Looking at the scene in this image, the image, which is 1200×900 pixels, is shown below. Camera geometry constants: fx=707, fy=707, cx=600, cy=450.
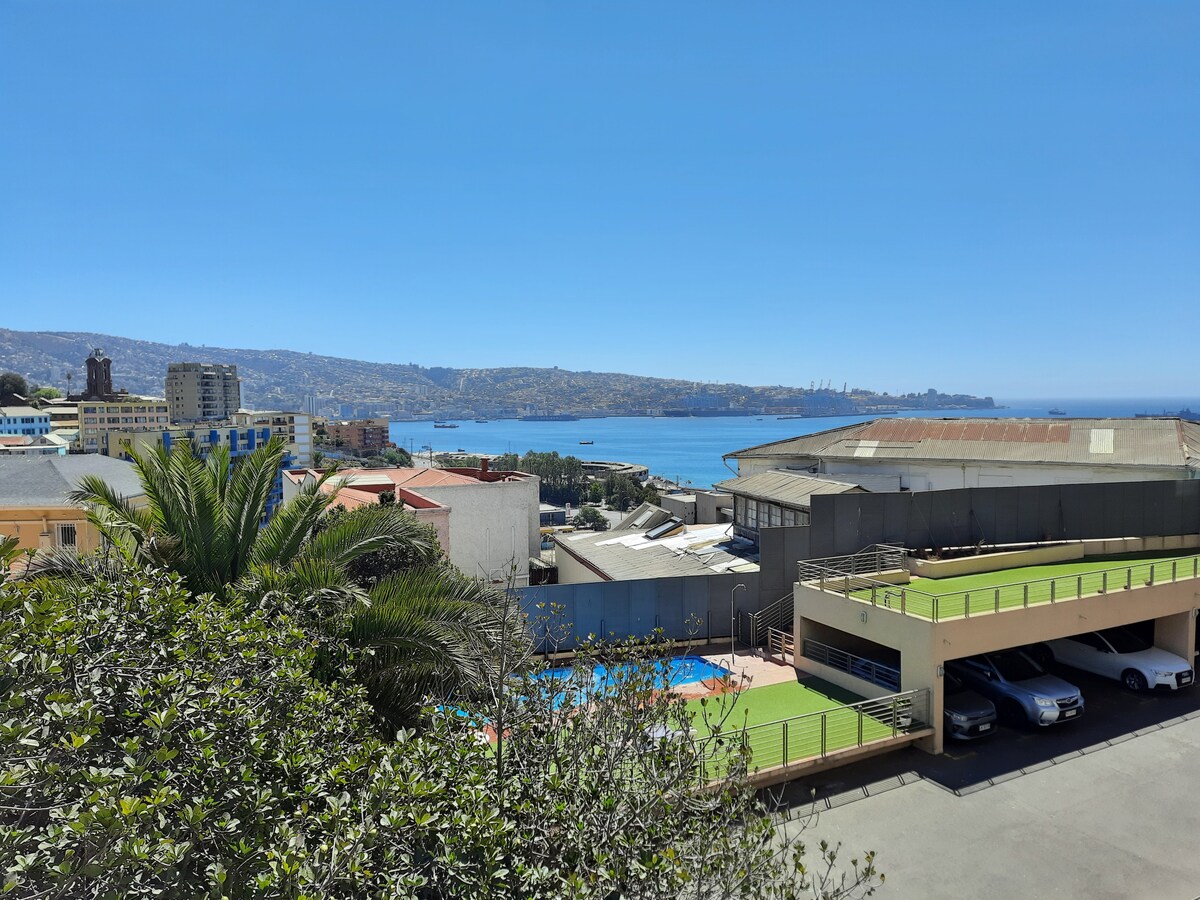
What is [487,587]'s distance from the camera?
7.46 metres

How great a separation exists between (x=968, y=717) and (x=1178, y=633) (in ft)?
19.8

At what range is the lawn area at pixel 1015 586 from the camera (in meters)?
11.2

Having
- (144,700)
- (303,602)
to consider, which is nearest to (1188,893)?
(303,602)

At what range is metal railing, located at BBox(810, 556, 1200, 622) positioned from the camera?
36.4 ft

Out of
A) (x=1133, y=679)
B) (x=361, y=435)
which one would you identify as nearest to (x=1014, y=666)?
(x=1133, y=679)

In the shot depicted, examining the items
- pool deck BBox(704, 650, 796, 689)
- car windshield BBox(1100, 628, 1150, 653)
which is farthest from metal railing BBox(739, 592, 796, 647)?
car windshield BBox(1100, 628, 1150, 653)

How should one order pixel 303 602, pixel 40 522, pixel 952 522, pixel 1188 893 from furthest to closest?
pixel 952 522 → pixel 40 522 → pixel 1188 893 → pixel 303 602

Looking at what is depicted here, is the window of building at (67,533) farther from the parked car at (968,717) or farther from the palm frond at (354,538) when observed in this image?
the parked car at (968,717)

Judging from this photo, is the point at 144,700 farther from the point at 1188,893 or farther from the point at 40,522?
the point at 40,522

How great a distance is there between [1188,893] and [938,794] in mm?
2506

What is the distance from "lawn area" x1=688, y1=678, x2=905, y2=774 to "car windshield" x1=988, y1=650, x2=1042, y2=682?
245 cm

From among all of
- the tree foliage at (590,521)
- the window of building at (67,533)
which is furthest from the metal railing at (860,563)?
the tree foliage at (590,521)

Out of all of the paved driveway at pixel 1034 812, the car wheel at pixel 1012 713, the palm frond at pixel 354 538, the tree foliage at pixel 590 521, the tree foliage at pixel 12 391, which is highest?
Result: the tree foliage at pixel 12 391

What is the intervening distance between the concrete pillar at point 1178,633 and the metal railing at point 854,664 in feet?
19.2
